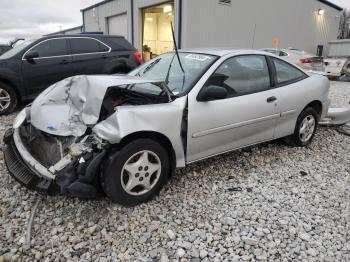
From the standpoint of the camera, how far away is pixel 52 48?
6.81 meters

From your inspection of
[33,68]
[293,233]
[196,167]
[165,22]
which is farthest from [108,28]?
[293,233]

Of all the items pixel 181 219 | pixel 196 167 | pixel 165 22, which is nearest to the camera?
pixel 181 219

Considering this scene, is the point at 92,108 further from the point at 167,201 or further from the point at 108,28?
the point at 108,28

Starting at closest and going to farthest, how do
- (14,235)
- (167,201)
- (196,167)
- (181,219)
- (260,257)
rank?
(260,257) → (14,235) → (181,219) → (167,201) → (196,167)

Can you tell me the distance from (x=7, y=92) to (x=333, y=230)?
612 cm

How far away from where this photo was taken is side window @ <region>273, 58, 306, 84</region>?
425cm

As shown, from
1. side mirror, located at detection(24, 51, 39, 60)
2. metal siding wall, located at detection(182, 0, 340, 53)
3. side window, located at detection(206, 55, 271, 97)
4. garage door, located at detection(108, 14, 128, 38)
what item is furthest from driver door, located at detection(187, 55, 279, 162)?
garage door, located at detection(108, 14, 128, 38)

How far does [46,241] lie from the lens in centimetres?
265

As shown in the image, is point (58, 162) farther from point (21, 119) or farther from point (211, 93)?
point (211, 93)

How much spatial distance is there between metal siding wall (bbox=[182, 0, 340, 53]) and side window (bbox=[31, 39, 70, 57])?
320 inches

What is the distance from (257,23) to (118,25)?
8.25 m

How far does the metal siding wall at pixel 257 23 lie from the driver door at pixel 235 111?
10.9 m

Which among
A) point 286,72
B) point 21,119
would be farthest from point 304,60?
point 21,119

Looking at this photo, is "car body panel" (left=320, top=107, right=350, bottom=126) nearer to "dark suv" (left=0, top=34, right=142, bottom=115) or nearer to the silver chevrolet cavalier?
the silver chevrolet cavalier
